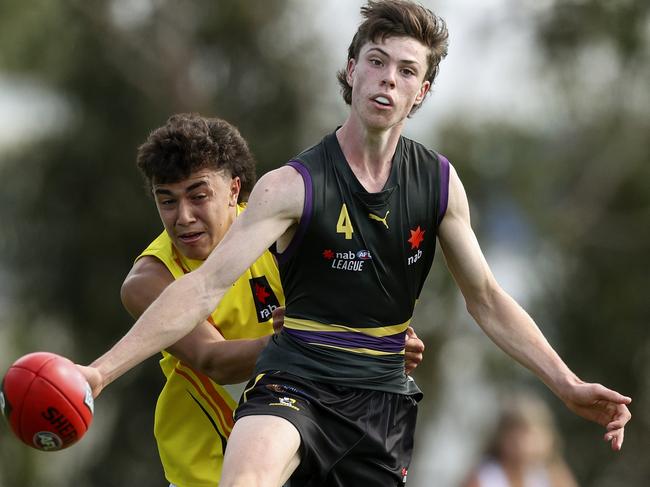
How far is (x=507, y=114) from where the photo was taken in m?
22.9

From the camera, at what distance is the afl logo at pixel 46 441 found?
568cm

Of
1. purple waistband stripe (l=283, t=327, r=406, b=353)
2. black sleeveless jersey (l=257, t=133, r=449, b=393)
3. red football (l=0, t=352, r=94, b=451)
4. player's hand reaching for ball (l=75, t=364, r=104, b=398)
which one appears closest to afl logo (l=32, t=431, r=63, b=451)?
red football (l=0, t=352, r=94, b=451)

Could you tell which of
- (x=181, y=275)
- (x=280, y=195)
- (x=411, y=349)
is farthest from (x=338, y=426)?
(x=181, y=275)

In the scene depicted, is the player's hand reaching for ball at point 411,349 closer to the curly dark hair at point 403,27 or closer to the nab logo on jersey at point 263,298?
the nab logo on jersey at point 263,298

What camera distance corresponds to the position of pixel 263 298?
287 inches

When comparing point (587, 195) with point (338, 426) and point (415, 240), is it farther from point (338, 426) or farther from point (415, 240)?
point (338, 426)

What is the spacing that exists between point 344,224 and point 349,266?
7.2 inches

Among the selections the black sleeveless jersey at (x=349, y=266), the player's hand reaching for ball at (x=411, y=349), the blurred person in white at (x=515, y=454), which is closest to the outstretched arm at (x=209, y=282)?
the black sleeveless jersey at (x=349, y=266)

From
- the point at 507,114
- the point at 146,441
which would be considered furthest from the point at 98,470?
the point at 507,114

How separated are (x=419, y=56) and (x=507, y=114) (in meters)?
16.6

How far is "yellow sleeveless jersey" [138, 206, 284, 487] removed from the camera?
730 centimetres

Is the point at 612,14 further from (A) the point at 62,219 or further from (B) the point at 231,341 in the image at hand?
(B) the point at 231,341

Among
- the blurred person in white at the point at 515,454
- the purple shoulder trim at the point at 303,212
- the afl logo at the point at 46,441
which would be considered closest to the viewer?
the afl logo at the point at 46,441

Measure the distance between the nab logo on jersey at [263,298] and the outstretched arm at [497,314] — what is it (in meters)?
0.98
